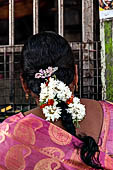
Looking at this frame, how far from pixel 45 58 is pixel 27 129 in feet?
1.31

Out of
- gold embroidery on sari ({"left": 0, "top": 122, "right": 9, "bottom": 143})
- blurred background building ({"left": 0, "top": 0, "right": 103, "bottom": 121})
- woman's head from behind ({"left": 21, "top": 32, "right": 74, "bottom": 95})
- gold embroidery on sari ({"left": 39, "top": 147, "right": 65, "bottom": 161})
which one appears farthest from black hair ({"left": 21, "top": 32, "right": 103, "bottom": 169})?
blurred background building ({"left": 0, "top": 0, "right": 103, "bottom": 121})

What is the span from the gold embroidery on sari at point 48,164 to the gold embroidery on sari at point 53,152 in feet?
0.08

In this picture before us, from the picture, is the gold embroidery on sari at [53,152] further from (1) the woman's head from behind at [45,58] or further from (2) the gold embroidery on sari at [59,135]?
(1) the woman's head from behind at [45,58]

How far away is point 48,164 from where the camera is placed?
1604 mm

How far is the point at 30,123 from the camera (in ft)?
5.52

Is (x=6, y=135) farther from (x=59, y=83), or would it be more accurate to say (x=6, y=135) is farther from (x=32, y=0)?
(x=32, y=0)

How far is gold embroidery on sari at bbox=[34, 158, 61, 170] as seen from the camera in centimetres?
160

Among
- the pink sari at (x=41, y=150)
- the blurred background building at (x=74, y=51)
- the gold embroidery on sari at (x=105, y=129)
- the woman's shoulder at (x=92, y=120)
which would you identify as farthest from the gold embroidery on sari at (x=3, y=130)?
the blurred background building at (x=74, y=51)

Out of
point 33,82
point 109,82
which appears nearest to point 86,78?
point 109,82

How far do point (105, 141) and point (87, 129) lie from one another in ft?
0.39

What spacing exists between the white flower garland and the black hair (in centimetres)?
3

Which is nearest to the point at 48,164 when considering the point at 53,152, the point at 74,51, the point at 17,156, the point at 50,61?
the point at 53,152

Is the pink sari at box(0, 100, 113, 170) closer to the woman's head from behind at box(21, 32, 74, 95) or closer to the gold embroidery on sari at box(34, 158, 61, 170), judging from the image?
the gold embroidery on sari at box(34, 158, 61, 170)

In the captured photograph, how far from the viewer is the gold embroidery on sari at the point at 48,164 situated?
1599 mm
